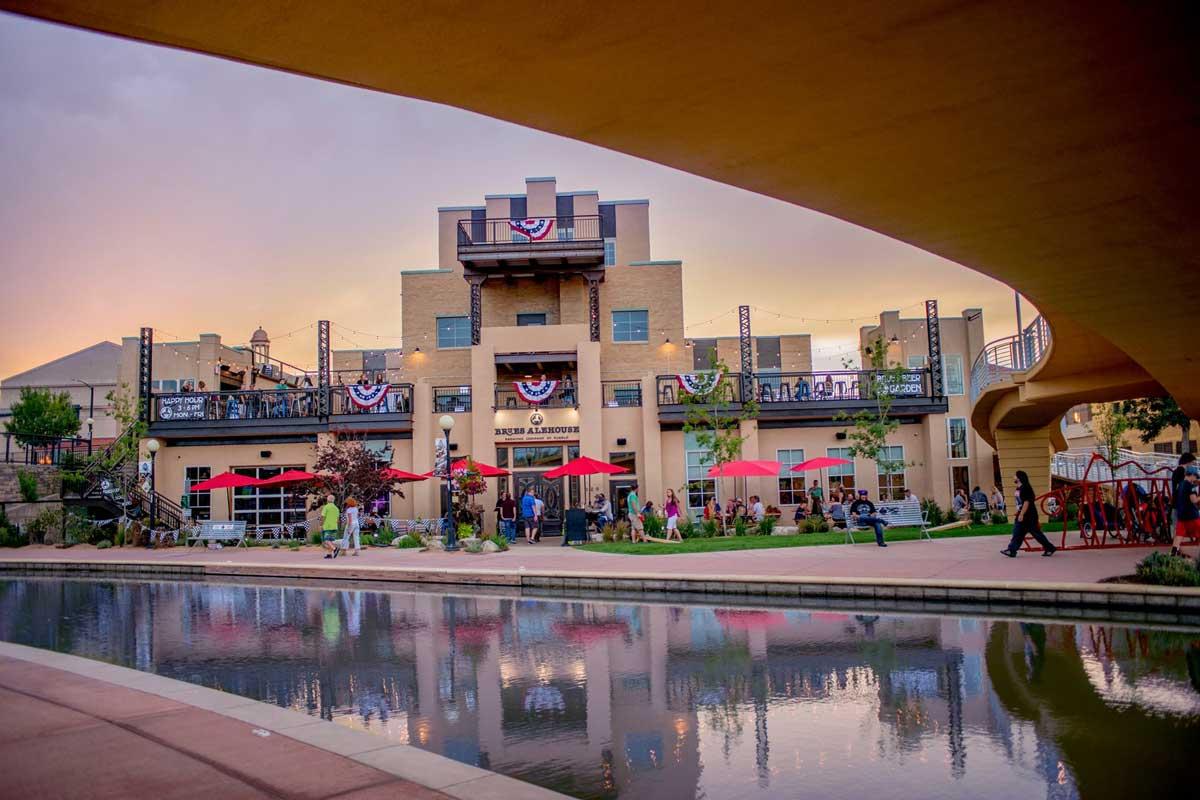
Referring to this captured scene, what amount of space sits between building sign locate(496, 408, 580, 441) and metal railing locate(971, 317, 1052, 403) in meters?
12.5

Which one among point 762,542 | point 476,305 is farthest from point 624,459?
point 762,542

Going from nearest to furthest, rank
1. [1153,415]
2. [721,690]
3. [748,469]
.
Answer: [721,690] → [748,469] → [1153,415]

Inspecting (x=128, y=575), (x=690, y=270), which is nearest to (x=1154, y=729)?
(x=128, y=575)

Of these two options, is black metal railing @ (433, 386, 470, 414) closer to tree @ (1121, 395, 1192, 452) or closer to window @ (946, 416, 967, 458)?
window @ (946, 416, 967, 458)

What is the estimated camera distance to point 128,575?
64.5 feet

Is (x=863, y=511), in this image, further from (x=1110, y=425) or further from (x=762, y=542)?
(x=1110, y=425)

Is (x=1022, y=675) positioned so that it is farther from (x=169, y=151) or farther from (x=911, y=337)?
(x=911, y=337)

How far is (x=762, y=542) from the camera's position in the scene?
1988cm

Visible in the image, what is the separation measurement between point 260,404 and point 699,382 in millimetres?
15355

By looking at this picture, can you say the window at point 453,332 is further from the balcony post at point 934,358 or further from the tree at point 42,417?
the tree at point 42,417

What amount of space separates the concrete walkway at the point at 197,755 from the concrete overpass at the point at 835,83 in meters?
3.65

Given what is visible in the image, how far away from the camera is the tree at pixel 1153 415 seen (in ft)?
110

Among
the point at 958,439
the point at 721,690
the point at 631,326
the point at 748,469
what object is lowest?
the point at 721,690

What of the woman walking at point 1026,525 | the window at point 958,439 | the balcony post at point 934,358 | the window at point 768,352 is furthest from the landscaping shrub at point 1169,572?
the window at point 768,352
